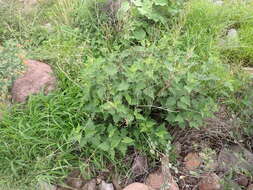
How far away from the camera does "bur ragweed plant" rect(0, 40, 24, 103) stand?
3039mm

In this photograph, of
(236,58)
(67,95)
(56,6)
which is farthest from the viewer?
(56,6)

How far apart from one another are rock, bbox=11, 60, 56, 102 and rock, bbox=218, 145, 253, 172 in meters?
1.71

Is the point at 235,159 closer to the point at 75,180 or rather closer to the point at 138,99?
the point at 138,99

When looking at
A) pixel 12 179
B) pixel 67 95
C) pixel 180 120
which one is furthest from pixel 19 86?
pixel 180 120

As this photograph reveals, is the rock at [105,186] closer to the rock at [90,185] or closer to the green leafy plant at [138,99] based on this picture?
the rock at [90,185]

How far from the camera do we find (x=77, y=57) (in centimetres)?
330

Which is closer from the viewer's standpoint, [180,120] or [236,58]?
[180,120]

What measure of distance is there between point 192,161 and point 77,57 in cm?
153

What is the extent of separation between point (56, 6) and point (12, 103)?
1.55m

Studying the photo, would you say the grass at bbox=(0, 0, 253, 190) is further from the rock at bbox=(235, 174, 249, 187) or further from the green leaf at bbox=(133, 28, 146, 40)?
the rock at bbox=(235, 174, 249, 187)

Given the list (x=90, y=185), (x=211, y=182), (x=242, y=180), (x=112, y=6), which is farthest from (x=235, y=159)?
(x=112, y=6)

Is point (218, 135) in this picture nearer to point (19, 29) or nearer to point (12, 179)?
point (12, 179)

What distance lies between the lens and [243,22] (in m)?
3.82

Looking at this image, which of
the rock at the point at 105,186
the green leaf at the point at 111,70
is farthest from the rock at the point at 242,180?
the green leaf at the point at 111,70
